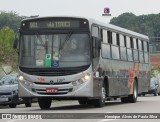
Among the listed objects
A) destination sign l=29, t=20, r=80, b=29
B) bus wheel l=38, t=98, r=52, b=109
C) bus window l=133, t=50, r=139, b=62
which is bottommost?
bus wheel l=38, t=98, r=52, b=109

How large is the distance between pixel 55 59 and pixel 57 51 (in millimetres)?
293

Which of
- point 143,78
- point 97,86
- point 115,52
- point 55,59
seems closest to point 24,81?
point 55,59

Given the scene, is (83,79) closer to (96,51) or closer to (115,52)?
(96,51)

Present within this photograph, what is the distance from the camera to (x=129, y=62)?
31.8m

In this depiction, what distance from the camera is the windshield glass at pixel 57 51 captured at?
24688mm

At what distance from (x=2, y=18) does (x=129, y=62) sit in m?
166

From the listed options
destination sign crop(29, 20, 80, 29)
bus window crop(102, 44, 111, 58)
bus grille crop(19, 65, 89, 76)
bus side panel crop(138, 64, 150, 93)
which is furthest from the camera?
bus side panel crop(138, 64, 150, 93)

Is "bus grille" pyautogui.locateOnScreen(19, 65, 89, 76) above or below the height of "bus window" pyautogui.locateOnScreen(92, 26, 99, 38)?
below

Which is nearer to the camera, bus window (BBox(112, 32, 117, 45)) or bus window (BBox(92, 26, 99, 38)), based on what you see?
bus window (BBox(92, 26, 99, 38))

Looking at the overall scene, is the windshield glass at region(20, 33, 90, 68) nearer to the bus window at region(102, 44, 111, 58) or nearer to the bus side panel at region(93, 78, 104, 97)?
the bus side panel at region(93, 78, 104, 97)

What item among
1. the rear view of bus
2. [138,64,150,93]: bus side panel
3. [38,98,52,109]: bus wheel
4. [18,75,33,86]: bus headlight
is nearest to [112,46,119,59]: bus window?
[38,98,52,109]: bus wheel

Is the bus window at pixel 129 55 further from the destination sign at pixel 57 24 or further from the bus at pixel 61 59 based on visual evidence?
the destination sign at pixel 57 24

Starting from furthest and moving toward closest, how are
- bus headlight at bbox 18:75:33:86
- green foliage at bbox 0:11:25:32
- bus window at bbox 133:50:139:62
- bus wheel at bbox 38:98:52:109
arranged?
green foliage at bbox 0:11:25:32
bus window at bbox 133:50:139:62
bus wheel at bbox 38:98:52:109
bus headlight at bbox 18:75:33:86

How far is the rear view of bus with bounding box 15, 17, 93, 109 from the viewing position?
24.6 m
